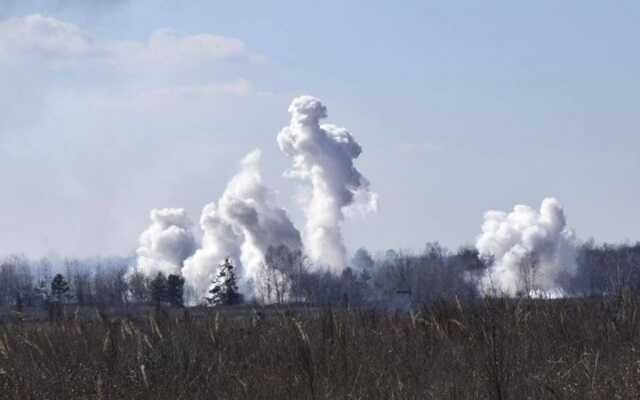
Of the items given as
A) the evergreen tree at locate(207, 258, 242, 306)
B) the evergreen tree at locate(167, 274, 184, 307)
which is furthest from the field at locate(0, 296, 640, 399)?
the evergreen tree at locate(167, 274, 184, 307)

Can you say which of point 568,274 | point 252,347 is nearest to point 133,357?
point 252,347

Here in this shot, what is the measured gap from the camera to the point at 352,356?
647 inches

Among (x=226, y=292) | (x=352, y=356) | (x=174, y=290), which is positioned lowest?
(x=352, y=356)

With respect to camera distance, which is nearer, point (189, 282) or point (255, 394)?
point (255, 394)

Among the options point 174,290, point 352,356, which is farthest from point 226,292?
point 352,356

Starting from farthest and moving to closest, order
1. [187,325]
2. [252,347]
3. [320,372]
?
[187,325]
[252,347]
[320,372]

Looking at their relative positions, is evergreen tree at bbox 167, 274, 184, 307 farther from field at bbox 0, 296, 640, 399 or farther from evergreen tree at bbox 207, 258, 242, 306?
field at bbox 0, 296, 640, 399

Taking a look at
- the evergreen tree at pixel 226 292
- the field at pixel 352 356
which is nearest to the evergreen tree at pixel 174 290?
the evergreen tree at pixel 226 292

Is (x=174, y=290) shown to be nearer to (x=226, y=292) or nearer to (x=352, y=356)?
(x=226, y=292)

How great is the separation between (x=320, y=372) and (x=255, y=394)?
1662mm

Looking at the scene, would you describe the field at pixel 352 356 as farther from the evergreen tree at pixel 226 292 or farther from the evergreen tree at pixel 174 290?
the evergreen tree at pixel 174 290

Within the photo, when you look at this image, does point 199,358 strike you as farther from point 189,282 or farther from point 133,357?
point 189,282

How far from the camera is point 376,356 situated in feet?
55.0

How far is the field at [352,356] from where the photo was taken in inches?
545
